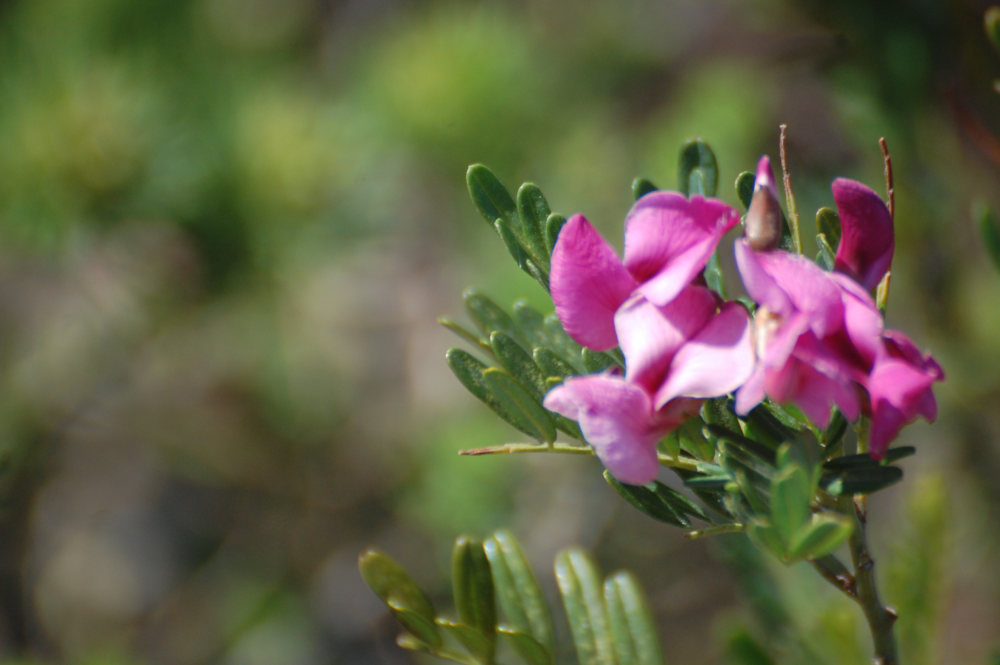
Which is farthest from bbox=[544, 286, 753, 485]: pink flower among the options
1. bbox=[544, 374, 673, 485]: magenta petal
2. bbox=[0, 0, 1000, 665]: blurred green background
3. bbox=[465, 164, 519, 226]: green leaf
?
bbox=[0, 0, 1000, 665]: blurred green background

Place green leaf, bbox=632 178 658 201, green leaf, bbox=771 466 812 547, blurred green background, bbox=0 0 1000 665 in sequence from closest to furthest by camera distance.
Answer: green leaf, bbox=771 466 812 547 → green leaf, bbox=632 178 658 201 → blurred green background, bbox=0 0 1000 665

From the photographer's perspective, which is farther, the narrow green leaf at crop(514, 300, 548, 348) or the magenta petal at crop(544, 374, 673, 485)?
the narrow green leaf at crop(514, 300, 548, 348)

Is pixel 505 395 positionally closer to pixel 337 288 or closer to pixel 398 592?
pixel 398 592

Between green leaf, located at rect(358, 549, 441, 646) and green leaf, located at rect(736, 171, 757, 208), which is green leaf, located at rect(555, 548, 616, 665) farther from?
green leaf, located at rect(736, 171, 757, 208)

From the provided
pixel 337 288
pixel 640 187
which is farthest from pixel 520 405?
pixel 337 288

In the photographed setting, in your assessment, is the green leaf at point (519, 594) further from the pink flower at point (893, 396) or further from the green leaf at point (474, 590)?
the pink flower at point (893, 396)
